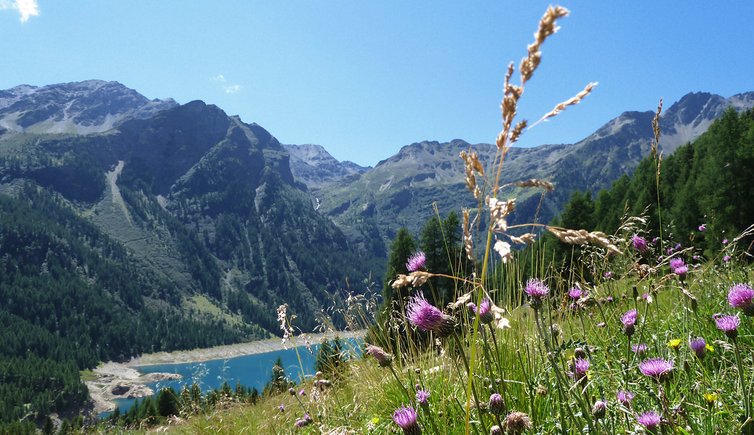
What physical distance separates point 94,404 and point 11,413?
→ 2597cm

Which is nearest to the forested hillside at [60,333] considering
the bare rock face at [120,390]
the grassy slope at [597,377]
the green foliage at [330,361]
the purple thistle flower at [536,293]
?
the bare rock face at [120,390]

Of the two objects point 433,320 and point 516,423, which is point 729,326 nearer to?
point 516,423

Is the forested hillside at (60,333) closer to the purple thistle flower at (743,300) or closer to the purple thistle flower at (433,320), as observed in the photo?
the purple thistle flower at (433,320)

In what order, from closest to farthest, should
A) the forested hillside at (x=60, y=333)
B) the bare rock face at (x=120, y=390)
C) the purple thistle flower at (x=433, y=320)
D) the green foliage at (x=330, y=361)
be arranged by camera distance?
the purple thistle flower at (x=433, y=320)
the green foliage at (x=330, y=361)
the forested hillside at (x=60, y=333)
the bare rock face at (x=120, y=390)

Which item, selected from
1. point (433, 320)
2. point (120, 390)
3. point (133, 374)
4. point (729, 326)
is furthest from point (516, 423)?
point (133, 374)

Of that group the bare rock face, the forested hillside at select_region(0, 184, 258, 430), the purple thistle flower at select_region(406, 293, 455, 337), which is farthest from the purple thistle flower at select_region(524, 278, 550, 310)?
the bare rock face

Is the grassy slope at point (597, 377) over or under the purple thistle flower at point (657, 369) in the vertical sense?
under

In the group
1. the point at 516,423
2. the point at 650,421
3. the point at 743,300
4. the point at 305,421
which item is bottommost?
the point at 305,421

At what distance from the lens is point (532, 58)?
1.12 metres

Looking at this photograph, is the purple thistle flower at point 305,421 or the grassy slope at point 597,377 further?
the purple thistle flower at point 305,421

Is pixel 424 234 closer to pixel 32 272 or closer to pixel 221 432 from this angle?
pixel 221 432

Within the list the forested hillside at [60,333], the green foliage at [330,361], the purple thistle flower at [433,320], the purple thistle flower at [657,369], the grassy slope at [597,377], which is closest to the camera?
the purple thistle flower at [433,320]

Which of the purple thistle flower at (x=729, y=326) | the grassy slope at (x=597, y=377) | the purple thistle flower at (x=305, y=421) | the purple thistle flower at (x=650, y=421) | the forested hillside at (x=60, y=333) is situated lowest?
the forested hillside at (x=60, y=333)

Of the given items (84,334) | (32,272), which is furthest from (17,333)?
(32,272)
